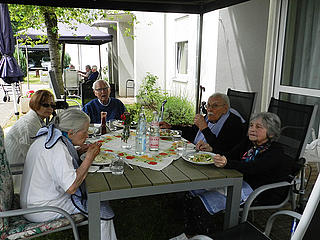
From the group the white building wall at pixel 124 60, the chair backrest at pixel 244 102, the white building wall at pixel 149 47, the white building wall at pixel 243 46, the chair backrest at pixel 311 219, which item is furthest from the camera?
the white building wall at pixel 124 60

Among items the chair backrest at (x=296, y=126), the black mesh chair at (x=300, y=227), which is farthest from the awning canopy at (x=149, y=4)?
the black mesh chair at (x=300, y=227)

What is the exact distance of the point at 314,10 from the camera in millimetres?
3615

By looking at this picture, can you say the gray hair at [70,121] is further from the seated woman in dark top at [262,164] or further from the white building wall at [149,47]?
the white building wall at [149,47]

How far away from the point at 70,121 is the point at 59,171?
0.35m

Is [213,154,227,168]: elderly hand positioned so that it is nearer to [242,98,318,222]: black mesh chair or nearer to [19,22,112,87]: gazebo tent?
[242,98,318,222]: black mesh chair

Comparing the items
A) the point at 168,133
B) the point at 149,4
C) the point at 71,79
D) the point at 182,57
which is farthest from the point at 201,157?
the point at 71,79

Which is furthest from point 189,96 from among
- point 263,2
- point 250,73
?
point 263,2

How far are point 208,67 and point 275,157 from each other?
4.22m

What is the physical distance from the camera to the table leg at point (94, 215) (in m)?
1.62

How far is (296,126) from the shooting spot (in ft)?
7.71

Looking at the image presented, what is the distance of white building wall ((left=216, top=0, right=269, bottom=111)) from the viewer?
4.42 meters

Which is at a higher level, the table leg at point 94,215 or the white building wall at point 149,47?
the white building wall at point 149,47

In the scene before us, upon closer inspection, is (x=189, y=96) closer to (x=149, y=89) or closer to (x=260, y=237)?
(x=149, y=89)

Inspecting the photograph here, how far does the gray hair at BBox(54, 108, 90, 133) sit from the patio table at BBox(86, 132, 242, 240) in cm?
33
